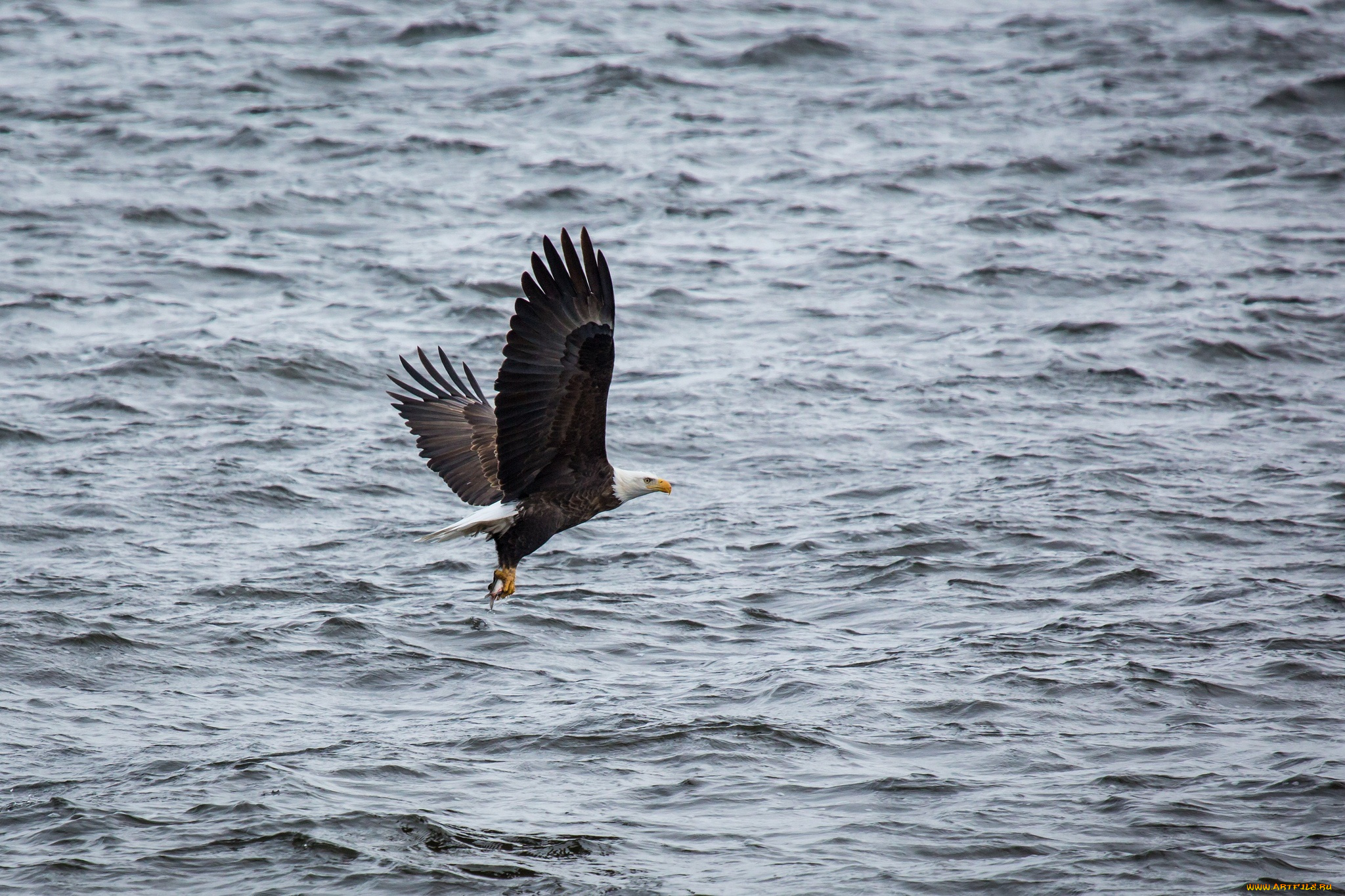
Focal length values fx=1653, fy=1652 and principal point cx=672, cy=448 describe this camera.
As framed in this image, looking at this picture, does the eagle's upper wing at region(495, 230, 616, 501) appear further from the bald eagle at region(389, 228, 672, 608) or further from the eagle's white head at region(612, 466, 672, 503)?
the eagle's white head at region(612, 466, 672, 503)

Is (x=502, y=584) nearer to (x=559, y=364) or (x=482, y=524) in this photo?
(x=482, y=524)

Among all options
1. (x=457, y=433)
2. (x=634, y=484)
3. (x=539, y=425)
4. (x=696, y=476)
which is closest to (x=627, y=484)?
(x=634, y=484)

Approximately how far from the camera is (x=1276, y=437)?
9508 mm

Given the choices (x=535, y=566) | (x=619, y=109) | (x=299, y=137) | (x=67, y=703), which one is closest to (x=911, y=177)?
(x=619, y=109)

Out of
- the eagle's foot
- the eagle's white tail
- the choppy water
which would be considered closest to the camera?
the choppy water

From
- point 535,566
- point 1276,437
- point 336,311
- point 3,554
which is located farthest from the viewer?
point 336,311

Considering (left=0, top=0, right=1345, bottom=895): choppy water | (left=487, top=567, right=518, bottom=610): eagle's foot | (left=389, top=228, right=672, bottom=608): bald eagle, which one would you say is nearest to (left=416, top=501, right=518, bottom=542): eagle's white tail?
(left=389, top=228, right=672, bottom=608): bald eagle

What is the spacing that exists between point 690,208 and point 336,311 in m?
3.48

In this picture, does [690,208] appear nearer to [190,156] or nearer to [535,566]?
[190,156]

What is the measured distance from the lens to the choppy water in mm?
5789

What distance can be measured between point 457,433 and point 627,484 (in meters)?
1.10

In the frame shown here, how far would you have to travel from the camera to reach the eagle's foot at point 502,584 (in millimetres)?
6891

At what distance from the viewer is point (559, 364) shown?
20.2ft

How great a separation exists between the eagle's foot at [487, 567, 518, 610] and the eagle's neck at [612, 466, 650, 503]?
561 millimetres
